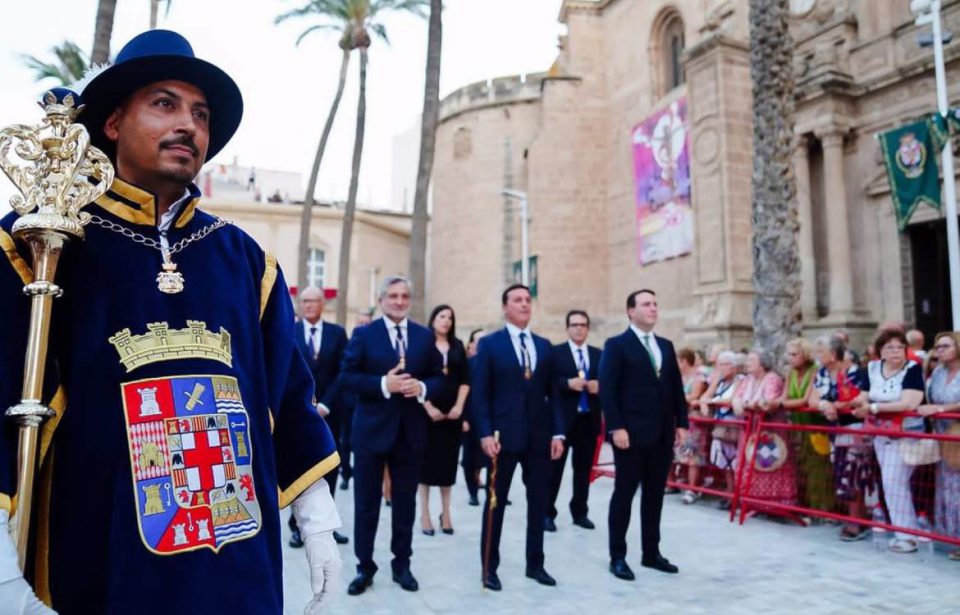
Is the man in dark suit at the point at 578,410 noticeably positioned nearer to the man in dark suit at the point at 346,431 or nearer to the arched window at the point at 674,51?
the man in dark suit at the point at 346,431

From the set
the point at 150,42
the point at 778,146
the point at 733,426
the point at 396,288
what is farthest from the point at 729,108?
the point at 150,42

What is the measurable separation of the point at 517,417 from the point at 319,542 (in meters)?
3.75

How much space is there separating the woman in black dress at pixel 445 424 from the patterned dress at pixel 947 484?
4261 millimetres

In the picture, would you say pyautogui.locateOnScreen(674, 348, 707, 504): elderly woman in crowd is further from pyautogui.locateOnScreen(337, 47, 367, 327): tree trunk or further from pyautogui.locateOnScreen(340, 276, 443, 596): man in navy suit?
pyautogui.locateOnScreen(337, 47, 367, 327): tree trunk

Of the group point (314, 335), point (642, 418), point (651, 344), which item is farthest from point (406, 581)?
point (314, 335)

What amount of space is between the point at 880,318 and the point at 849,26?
22.5ft

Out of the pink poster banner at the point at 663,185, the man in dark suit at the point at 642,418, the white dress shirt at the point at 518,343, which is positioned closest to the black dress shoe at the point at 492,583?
the man in dark suit at the point at 642,418

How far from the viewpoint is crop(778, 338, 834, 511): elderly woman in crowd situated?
747cm

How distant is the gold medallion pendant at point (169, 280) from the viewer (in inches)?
77.7

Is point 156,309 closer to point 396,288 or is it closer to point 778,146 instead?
point 396,288

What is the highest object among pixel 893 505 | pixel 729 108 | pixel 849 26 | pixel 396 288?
pixel 849 26

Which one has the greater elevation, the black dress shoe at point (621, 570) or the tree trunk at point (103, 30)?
the tree trunk at point (103, 30)

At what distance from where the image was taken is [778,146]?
10.6 metres

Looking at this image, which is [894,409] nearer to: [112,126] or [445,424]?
[445,424]
